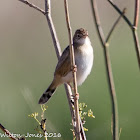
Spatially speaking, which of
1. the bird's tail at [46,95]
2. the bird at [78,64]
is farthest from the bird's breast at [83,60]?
the bird's tail at [46,95]

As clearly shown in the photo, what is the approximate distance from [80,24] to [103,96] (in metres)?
2.83

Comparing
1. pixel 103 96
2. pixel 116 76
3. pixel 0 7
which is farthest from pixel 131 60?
pixel 0 7

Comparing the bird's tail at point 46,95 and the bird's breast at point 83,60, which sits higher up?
the bird's breast at point 83,60

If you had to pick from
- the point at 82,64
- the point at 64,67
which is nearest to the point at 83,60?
the point at 82,64

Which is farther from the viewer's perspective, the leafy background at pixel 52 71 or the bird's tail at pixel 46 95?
the leafy background at pixel 52 71

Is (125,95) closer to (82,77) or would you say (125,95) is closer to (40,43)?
(82,77)

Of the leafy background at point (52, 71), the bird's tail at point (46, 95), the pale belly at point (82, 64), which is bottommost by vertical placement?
the bird's tail at point (46, 95)

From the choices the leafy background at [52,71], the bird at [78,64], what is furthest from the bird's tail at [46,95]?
the leafy background at [52,71]

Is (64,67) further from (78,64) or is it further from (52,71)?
(52,71)

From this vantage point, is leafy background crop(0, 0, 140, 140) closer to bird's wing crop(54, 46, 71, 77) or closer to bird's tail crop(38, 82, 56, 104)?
bird's tail crop(38, 82, 56, 104)

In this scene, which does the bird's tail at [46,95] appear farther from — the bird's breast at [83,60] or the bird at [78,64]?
the bird's breast at [83,60]

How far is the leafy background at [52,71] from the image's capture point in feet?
13.7

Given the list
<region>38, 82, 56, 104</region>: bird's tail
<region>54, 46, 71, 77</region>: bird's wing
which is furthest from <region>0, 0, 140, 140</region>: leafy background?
<region>54, 46, 71, 77</region>: bird's wing

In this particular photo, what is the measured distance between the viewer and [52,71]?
5.73m
